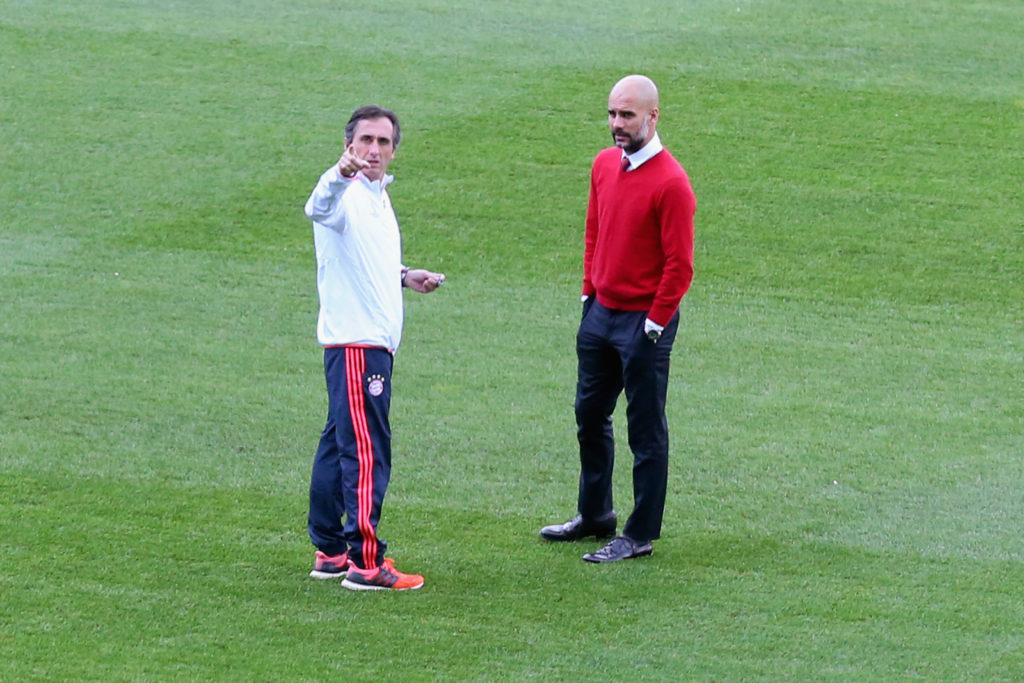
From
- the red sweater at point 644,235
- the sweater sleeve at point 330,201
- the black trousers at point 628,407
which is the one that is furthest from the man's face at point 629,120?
the sweater sleeve at point 330,201

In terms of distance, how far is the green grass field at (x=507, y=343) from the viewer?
5141mm

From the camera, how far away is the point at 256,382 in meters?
8.00

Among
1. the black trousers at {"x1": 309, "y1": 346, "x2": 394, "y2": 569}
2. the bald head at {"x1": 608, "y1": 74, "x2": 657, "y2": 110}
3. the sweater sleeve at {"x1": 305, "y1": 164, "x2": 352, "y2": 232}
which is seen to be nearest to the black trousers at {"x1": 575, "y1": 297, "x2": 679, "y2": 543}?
the bald head at {"x1": 608, "y1": 74, "x2": 657, "y2": 110}

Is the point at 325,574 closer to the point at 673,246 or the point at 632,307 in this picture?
the point at 632,307

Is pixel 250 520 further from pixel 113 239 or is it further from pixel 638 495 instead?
pixel 113 239

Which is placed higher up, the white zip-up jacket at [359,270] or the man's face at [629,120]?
the man's face at [629,120]

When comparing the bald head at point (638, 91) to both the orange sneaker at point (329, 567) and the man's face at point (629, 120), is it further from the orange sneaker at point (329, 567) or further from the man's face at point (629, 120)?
the orange sneaker at point (329, 567)

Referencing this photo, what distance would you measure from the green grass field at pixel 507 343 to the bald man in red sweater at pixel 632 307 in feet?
0.81

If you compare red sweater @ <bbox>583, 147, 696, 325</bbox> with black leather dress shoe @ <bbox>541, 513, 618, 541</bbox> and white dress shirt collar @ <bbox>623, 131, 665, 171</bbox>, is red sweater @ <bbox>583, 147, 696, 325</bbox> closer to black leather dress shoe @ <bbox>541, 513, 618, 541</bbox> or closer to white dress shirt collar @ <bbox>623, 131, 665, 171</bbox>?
white dress shirt collar @ <bbox>623, 131, 665, 171</bbox>

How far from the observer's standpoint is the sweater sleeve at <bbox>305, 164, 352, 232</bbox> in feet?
16.3

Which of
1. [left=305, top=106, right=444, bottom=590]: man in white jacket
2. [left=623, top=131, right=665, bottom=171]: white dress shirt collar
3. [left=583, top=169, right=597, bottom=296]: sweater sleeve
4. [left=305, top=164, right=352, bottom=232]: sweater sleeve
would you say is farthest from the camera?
[left=583, top=169, right=597, bottom=296]: sweater sleeve

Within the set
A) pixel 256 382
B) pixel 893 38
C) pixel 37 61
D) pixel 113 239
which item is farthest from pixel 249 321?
pixel 893 38

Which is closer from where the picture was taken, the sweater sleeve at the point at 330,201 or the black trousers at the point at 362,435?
the sweater sleeve at the point at 330,201

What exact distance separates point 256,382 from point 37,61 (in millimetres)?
7966
